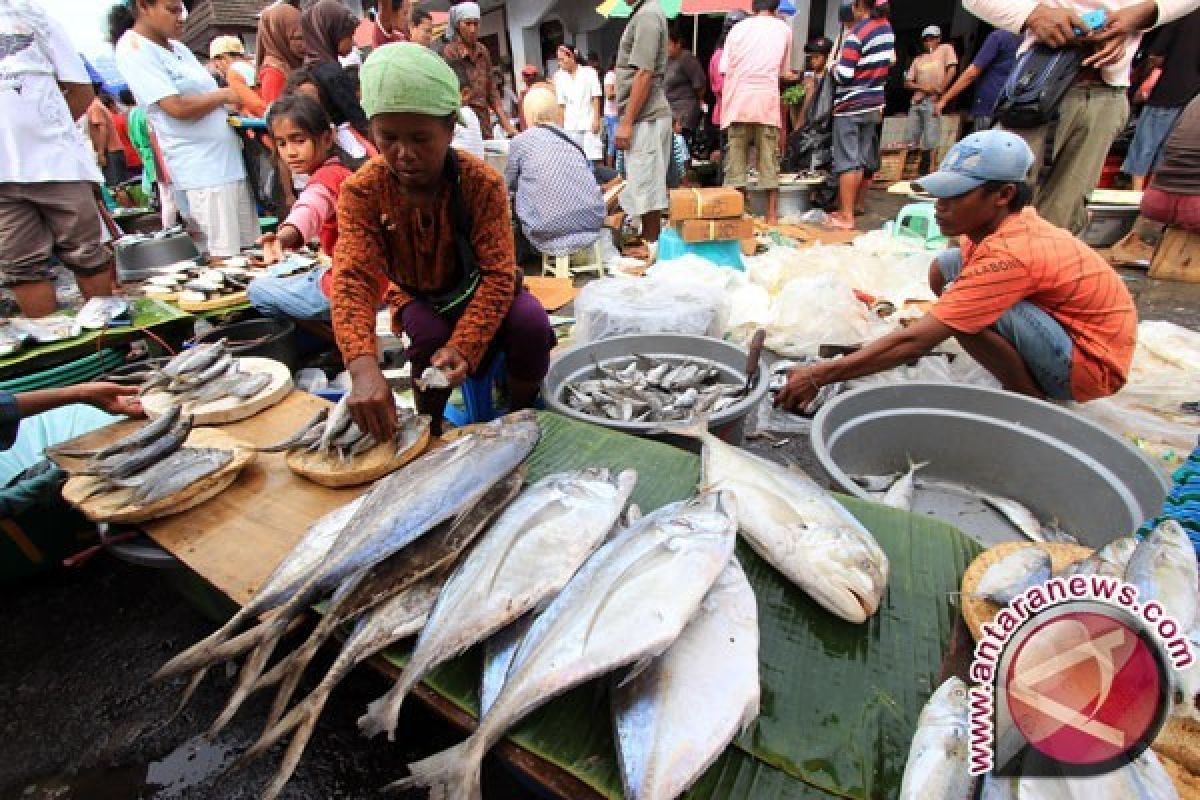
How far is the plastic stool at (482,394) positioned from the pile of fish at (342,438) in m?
0.89

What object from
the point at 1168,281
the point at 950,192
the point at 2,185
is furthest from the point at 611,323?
the point at 1168,281

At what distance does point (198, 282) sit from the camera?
4559 millimetres

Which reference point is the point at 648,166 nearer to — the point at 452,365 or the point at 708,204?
the point at 708,204

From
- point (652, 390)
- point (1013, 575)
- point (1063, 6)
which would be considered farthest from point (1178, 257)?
point (1013, 575)

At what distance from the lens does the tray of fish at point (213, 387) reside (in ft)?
9.44

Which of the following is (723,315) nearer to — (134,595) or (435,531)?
(435,531)

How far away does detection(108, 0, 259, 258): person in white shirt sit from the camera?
4770 millimetres

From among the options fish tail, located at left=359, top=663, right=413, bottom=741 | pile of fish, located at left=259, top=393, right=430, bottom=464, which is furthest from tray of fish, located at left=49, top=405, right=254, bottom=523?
fish tail, located at left=359, top=663, right=413, bottom=741

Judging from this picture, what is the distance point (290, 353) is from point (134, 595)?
1.87 meters

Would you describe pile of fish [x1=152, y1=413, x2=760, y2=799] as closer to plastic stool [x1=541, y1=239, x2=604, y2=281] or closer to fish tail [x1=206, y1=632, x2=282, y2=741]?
fish tail [x1=206, y1=632, x2=282, y2=741]

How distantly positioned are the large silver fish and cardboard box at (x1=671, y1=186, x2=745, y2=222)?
5063 mm

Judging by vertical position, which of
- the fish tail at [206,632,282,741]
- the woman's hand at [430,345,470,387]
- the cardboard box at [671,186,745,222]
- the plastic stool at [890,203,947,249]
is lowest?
the plastic stool at [890,203,947,249]

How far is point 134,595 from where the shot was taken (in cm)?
295

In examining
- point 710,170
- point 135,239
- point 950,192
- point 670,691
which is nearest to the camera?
point 670,691
